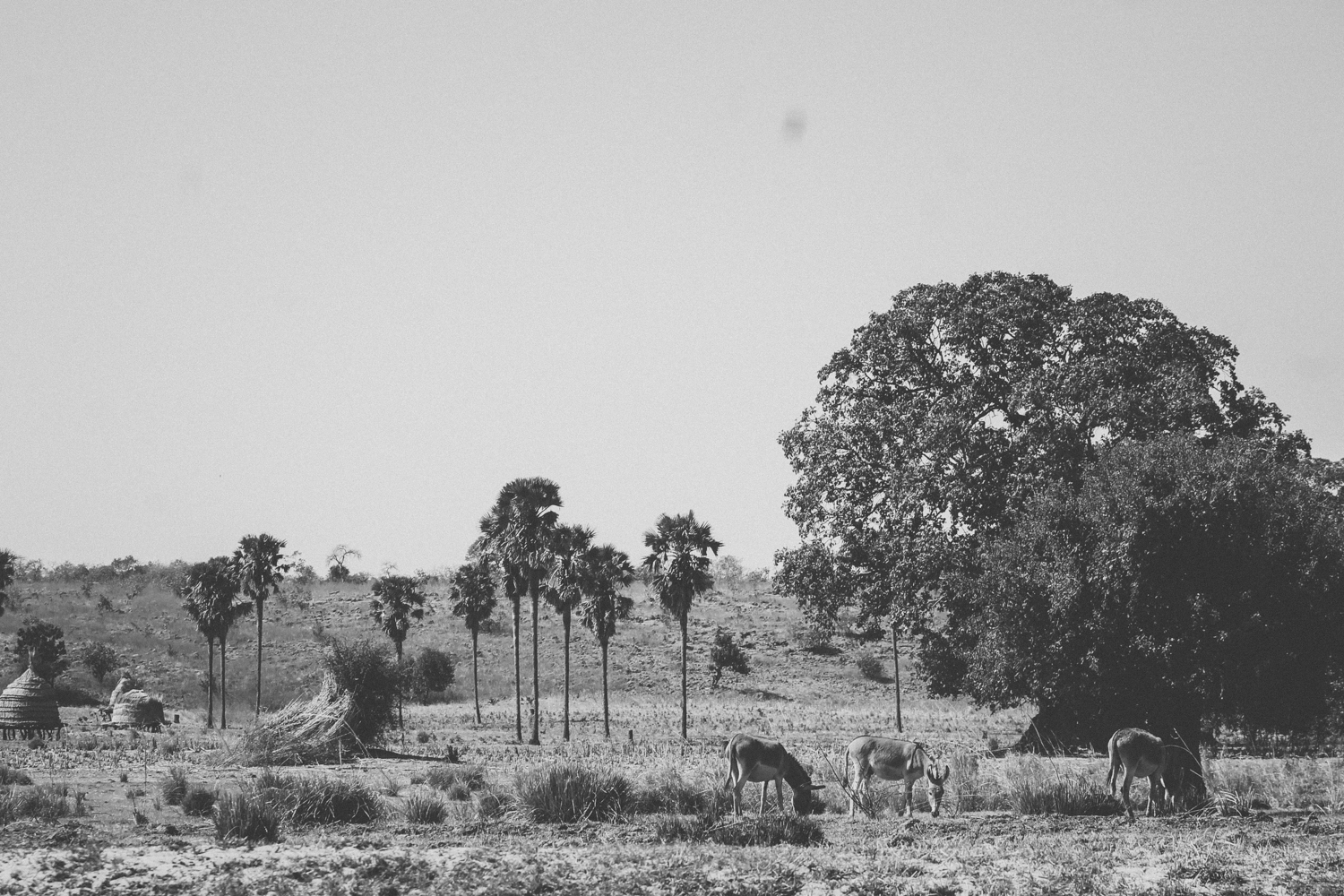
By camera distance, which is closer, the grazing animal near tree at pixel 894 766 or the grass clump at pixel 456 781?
the grazing animal near tree at pixel 894 766

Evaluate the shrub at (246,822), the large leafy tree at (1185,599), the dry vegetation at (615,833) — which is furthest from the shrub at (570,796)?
Result: the large leafy tree at (1185,599)

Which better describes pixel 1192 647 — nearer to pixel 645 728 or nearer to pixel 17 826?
pixel 17 826

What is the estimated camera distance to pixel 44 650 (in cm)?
7281

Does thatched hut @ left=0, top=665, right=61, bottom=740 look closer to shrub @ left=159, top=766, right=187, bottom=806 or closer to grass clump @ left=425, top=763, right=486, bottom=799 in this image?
grass clump @ left=425, top=763, right=486, bottom=799

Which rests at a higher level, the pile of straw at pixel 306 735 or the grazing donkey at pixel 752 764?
the grazing donkey at pixel 752 764

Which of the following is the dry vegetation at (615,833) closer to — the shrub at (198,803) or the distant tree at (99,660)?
the shrub at (198,803)

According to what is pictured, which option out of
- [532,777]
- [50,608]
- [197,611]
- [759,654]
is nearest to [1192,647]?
[532,777]

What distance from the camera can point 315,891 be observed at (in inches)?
586

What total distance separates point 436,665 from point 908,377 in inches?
2347

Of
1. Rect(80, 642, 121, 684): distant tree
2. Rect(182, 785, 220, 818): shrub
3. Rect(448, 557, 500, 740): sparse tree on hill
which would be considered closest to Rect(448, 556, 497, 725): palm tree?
Rect(448, 557, 500, 740): sparse tree on hill

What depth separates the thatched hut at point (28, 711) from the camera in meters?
48.8

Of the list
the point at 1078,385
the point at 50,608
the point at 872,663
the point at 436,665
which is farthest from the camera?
the point at 50,608

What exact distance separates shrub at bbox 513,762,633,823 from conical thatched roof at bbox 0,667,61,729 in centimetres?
3743

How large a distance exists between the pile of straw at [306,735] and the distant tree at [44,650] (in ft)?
128
